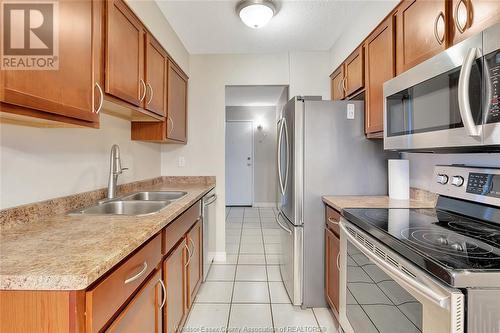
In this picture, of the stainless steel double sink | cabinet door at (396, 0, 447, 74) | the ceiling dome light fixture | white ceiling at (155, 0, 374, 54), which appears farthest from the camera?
white ceiling at (155, 0, 374, 54)

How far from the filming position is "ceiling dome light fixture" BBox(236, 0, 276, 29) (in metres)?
1.91

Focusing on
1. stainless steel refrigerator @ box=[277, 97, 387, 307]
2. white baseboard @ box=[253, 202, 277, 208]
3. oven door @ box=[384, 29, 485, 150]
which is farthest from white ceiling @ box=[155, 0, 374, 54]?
white baseboard @ box=[253, 202, 277, 208]

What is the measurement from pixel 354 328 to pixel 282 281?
43.3 inches

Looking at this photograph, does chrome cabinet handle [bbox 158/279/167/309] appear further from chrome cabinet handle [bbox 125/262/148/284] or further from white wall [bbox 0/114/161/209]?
white wall [bbox 0/114/161/209]

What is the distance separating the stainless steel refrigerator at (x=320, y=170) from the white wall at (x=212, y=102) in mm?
1185

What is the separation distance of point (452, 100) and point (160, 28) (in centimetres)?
208

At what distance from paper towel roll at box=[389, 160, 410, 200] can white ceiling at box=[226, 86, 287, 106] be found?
2755 millimetres

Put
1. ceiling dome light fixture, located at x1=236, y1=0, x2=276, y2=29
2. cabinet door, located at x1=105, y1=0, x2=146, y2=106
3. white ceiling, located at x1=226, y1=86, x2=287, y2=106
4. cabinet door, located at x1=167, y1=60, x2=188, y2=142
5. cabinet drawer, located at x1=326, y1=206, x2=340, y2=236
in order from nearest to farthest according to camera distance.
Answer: cabinet door, located at x1=105, y1=0, x2=146, y2=106
cabinet drawer, located at x1=326, y1=206, x2=340, y2=236
ceiling dome light fixture, located at x1=236, y1=0, x2=276, y2=29
cabinet door, located at x1=167, y1=60, x2=188, y2=142
white ceiling, located at x1=226, y1=86, x2=287, y2=106

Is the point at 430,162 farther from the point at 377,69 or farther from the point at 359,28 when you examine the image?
the point at 359,28

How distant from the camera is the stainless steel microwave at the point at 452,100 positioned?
33.1 inches

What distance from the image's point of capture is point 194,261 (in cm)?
194

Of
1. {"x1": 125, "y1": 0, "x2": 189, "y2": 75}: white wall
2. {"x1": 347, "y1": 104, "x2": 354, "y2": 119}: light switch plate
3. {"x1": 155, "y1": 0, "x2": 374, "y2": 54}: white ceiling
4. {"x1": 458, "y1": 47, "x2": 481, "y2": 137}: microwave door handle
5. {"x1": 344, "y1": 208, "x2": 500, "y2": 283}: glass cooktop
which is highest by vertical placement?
{"x1": 155, "y1": 0, "x2": 374, "y2": 54}: white ceiling

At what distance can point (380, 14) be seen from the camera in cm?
177

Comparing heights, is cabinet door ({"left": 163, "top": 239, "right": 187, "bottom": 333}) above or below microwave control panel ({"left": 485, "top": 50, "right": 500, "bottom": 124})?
below
